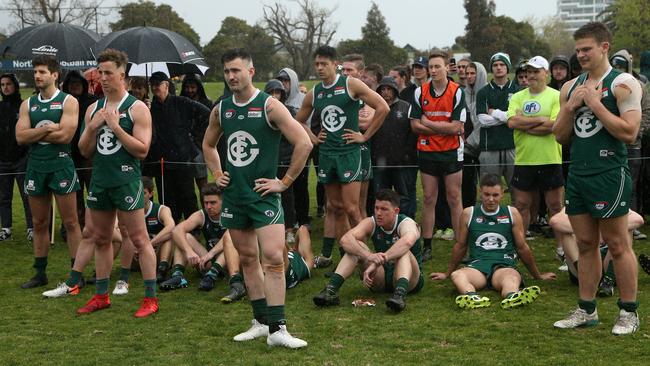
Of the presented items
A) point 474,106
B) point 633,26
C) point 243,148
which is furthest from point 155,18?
point 243,148

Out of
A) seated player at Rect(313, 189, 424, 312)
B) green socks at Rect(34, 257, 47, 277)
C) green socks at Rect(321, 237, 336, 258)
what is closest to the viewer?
seated player at Rect(313, 189, 424, 312)

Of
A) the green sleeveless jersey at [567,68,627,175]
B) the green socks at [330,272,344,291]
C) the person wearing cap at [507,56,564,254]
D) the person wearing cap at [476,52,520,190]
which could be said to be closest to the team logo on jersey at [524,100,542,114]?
the person wearing cap at [507,56,564,254]

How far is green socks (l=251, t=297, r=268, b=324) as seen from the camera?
6.14 meters

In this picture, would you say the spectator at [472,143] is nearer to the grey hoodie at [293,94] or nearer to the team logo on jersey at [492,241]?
the grey hoodie at [293,94]

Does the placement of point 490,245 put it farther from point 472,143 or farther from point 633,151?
point 472,143

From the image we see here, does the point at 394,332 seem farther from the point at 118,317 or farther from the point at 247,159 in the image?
the point at 118,317

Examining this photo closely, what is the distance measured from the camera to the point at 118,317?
6.93 metres

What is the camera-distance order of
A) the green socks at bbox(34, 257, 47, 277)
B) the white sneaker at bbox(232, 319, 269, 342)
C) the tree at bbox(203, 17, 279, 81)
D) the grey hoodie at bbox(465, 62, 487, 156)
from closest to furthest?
the white sneaker at bbox(232, 319, 269, 342)
the green socks at bbox(34, 257, 47, 277)
the grey hoodie at bbox(465, 62, 487, 156)
the tree at bbox(203, 17, 279, 81)

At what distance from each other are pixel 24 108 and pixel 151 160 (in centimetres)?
226

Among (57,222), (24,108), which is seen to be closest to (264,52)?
(57,222)

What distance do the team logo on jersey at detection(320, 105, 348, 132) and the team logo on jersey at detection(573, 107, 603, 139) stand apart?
287 centimetres

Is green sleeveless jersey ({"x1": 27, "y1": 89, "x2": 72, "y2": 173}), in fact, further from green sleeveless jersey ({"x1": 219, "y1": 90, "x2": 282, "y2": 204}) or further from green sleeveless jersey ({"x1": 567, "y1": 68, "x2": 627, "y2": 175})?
green sleeveless jersey ({"x1": 567, "y1": 68, "x2": 627, "y2": 175})

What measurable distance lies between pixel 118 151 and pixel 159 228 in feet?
6.68

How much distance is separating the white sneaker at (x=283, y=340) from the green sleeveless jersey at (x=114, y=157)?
2.02 m
